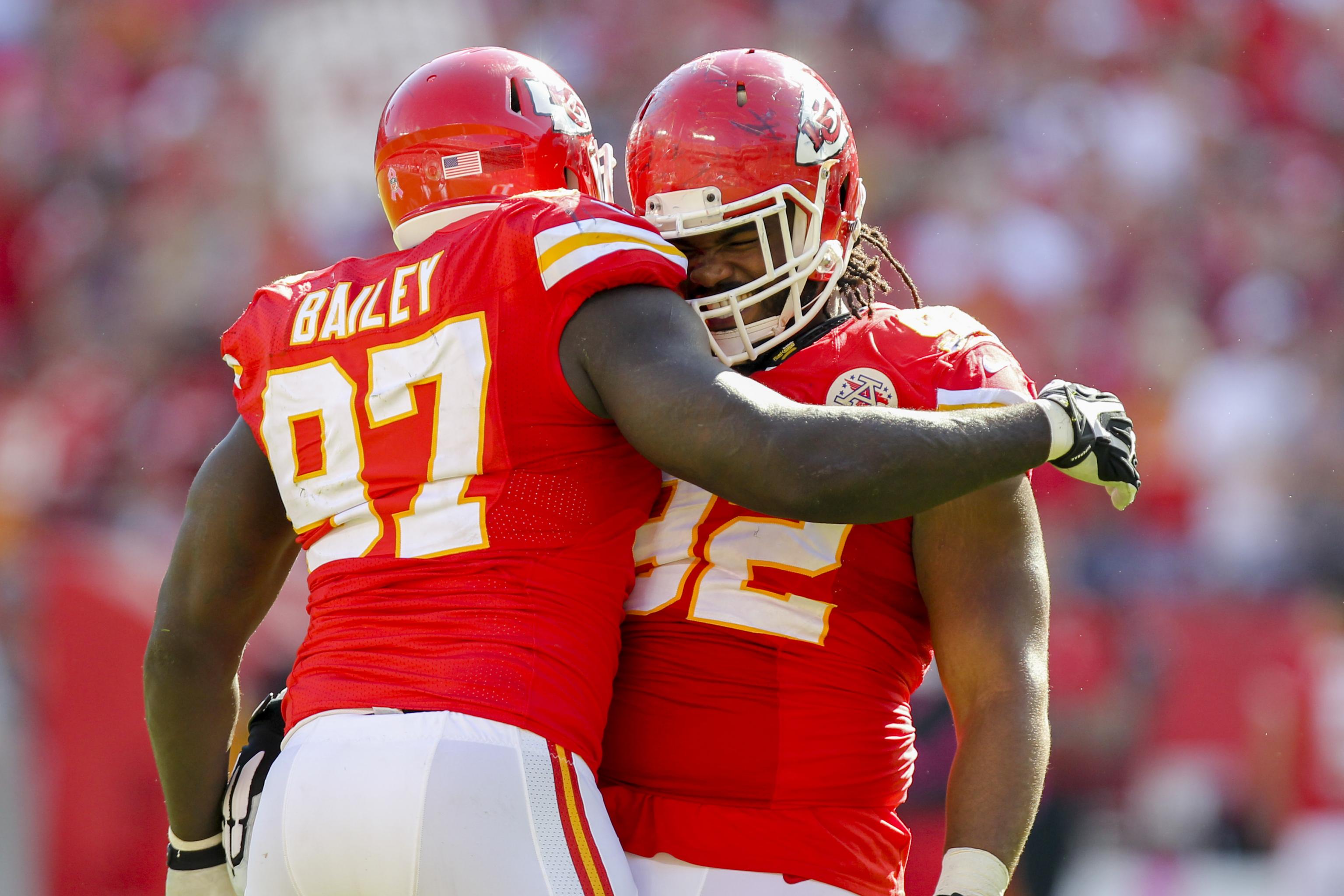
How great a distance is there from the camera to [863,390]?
2332 millimetres

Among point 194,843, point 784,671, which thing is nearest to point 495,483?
point 784,671

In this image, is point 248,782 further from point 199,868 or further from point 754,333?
point 754,333

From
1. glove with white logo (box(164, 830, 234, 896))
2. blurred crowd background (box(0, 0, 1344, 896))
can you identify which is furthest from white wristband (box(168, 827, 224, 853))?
blurred crowd background (box(0, 0, 1344, 896))

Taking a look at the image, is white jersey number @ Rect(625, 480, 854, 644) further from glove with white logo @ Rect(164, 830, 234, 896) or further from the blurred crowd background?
the blurred crowd background

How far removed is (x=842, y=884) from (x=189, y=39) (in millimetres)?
8843

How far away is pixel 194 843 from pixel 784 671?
1134 mm

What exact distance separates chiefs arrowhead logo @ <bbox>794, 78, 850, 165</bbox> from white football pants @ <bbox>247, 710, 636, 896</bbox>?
111cm

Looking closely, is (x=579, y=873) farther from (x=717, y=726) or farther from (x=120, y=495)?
(x=120, y=495)

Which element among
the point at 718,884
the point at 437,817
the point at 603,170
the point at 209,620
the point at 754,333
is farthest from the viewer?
the point at 603,170

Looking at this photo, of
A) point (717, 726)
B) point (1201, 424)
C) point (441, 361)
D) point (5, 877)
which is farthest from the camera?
point (1201, 424)

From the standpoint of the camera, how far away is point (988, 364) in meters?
2.35

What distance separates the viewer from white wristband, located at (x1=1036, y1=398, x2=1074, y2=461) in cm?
204

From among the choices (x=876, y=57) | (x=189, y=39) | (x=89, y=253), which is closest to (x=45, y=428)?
(x=89, y=253)

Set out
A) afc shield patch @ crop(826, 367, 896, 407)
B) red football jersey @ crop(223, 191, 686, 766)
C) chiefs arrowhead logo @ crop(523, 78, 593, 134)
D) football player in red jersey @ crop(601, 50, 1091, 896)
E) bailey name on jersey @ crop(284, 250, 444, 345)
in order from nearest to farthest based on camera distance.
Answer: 1. red football jersey @ crop(223, 191, 686, 766)
2. bailey name on jersey @ crop(284, 250, 444, 345)
3. football player in red jersey @ crop(601, 50, 1091, 896)
4. afc shield patch @ crop(826, 367, 896, 407)
5. chiefs arrowhead logo @ crop(523, 78, 593, 134)
